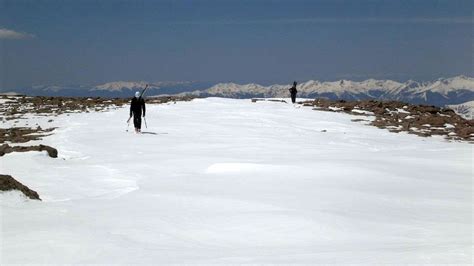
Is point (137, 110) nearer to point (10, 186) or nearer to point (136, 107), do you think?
point (136, 107)

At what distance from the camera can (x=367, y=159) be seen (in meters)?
13.7

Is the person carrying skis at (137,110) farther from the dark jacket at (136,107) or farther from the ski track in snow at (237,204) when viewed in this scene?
the ski track in snow at (237,204)

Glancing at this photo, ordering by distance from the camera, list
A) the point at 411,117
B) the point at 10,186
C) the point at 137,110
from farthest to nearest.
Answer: the point at 411,117 < the point at 137,110 < the point at 10,186

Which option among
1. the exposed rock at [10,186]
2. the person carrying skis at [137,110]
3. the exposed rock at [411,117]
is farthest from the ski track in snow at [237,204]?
the exposed rock at [411,117]

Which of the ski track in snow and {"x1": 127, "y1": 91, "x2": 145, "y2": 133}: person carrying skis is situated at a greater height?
{"x1": 127, "y1": 91, "x2": 145, "y2": 133}: person carrying skis

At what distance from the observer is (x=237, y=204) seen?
7730 mm

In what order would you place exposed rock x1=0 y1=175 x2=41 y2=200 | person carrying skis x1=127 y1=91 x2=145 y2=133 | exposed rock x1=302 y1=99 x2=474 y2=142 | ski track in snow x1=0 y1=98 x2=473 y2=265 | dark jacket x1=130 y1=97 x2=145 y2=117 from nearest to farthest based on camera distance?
ski track in snow x1=0 y1=98 x2=473 y2=265 < exposed rock x1=0 y1=175 x2=41 y2=200 < person carrying skis x1=127 y1=91 x2=145 y2=133 < dark jacket x1=130 y1=97 x2=145 y2=117 < exposed rock x1=302 y1=99 x2=474 y2=142

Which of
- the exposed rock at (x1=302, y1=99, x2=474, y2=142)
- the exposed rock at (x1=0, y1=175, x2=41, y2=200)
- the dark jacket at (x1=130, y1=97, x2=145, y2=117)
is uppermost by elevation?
the dark jacket at (x1=130, y1=97, x2=145, y2=117)

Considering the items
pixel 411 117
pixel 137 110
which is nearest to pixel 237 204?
pixel 137 110

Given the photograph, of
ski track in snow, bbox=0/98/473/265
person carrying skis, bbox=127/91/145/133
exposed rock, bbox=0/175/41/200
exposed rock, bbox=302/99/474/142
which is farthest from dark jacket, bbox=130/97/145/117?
exposed rock, bbox=0/175/41/200

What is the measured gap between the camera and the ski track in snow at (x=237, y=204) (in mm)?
5051

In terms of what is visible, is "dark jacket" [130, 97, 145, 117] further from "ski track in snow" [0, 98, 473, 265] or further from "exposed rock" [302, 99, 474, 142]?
"exposed rock" [302, 99, 474, 142]

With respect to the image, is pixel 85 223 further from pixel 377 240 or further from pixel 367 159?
pixel 367 159

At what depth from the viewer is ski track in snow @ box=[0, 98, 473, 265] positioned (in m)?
5.05
